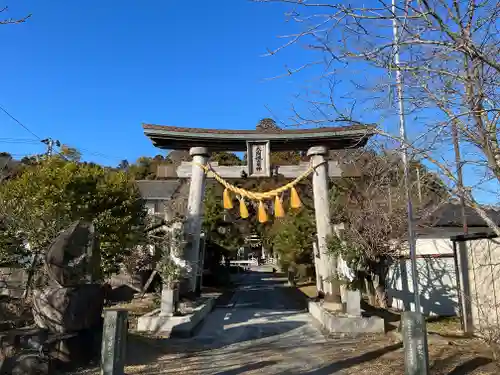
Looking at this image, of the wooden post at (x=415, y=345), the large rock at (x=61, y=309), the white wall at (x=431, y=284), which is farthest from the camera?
the white wall at (x=431, y=284)

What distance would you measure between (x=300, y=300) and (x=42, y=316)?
14570 millimetres

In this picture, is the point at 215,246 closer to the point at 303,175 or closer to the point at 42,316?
the point at 303,175

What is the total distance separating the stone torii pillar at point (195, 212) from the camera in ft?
46.1

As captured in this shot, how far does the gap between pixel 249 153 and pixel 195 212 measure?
276cm

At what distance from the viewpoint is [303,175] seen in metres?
14.7

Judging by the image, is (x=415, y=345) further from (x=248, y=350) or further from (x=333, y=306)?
(x=333, y=306)

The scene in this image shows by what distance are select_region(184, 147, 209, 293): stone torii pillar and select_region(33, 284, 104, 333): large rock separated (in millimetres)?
6194

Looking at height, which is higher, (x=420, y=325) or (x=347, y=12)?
(x=347, y=12)

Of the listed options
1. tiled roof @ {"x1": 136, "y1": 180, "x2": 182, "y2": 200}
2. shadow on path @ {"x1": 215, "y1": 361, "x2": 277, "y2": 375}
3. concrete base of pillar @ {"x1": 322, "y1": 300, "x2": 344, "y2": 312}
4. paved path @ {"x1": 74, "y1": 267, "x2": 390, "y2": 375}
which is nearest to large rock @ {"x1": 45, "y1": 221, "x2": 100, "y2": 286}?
paved path @ {"x1": 74, "y1": 267, "x2": 390, "y2": 375}

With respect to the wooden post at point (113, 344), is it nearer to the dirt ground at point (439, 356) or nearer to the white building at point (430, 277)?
the dirt ground at point (439, 356)

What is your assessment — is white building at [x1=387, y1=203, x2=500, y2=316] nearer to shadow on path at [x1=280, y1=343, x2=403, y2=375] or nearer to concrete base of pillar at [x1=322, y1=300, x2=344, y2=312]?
concrete base of pillar at [x1=322, y1=300, x2=344, y2=312]

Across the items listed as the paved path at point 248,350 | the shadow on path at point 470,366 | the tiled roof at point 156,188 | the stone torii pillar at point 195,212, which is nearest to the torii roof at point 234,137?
the stone torii pillar at point 195,212

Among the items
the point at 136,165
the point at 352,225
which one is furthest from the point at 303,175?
the point at 136,165

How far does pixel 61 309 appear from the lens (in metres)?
7.38
